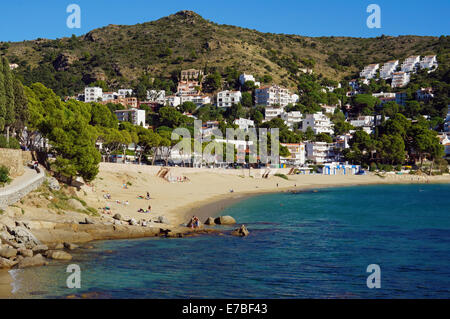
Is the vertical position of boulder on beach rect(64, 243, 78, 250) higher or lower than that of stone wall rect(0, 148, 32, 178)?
lower

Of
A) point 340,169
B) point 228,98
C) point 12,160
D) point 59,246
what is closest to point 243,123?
point 228,98

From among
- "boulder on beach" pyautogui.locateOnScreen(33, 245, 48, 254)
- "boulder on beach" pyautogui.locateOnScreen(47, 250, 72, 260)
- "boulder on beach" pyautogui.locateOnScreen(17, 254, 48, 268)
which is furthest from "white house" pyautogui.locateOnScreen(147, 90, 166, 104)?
"boulder on beach" pyautogui.locateOnScreen(17, 254, 48, 268)

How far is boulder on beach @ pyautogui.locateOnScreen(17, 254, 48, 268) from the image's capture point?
21.9 metres

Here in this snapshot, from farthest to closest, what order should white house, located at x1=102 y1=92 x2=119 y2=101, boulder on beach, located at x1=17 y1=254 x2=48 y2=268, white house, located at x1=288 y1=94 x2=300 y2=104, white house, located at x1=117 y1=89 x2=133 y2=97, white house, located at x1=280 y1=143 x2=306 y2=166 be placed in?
white house, located at x1=117 y1=89 x2=133 y2=97 → white house, located at x1=288 y1=94 x2=300 y2=104 → white house, located at x1=102 y1=92 x2=119 y2=101 → white house, located at x1=280 y1=143 x2=306 y2=166 → boulder on beach, located at x1=17 y1=254 x2=48 y2=268

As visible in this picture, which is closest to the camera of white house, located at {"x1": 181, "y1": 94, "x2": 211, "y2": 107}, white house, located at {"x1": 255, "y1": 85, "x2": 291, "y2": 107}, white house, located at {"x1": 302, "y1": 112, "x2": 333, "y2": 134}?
white house, located at {"x1": 302, "y1": 112, "x2": 333, "y2": 134}

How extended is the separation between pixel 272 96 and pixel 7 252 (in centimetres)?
15107

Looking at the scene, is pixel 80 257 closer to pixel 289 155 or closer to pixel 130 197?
pixel 130 197

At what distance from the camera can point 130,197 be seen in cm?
4831

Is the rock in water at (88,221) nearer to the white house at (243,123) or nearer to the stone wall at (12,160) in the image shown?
the stone wall at (12,160)

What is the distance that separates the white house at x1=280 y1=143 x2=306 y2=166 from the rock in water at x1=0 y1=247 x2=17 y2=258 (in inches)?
3891

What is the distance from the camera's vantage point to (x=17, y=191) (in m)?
29.8

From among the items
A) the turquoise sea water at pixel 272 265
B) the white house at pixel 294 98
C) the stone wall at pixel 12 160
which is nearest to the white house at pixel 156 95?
the white house at pixel 294 98

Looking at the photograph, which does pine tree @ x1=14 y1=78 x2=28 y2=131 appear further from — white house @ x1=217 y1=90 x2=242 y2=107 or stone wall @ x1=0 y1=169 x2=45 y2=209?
white house @ x1=217 y1=90 x2=242 y2=107

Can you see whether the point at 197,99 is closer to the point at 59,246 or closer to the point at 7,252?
the point at 59,246
